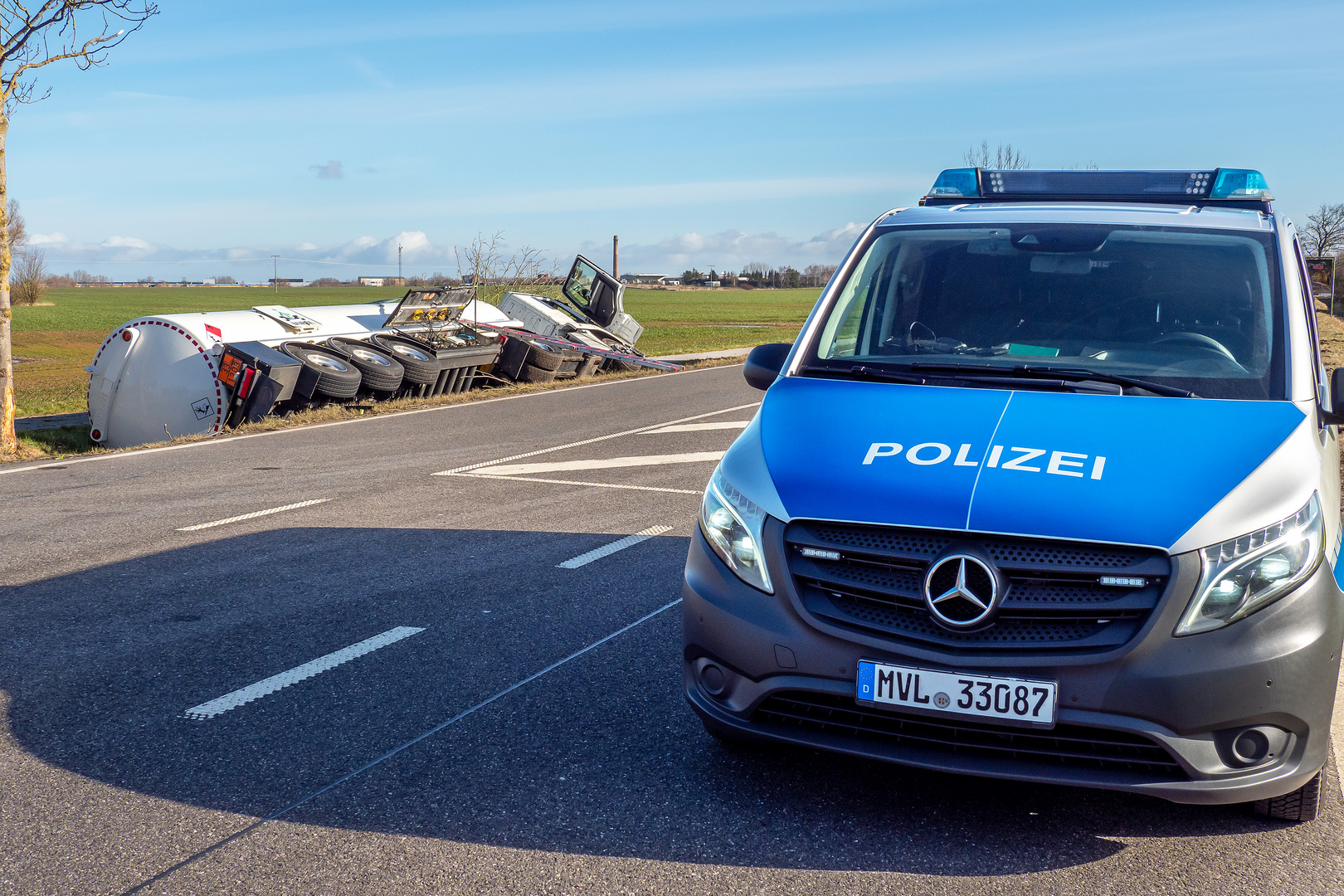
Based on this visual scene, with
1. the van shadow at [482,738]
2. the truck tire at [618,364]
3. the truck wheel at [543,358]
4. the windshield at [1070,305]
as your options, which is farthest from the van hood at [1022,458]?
the truck tire at [618,364]

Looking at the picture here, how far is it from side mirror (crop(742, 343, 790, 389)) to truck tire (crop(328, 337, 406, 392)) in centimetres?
1290

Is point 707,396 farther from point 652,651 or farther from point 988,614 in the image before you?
point 988,614

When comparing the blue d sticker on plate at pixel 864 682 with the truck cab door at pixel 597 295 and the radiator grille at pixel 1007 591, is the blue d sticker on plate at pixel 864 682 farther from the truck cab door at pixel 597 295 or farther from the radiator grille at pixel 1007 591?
the truck cab door at pixel 597 295

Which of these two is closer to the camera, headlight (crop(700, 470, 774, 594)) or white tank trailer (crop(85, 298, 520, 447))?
headlight (crop(700, 470, 774, 594))

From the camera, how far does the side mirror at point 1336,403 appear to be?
365cm

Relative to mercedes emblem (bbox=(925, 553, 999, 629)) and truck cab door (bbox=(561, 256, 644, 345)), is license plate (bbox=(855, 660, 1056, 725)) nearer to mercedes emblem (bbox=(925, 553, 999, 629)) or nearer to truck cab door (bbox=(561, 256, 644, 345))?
mercedes emblem (bbox=(925, 553, 999, 629))

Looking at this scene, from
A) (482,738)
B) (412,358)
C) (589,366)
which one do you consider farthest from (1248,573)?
(589,366)

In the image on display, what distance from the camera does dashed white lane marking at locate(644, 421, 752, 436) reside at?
13.5 metres

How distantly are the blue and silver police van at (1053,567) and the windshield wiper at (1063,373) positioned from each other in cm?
1

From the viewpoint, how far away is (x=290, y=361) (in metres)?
15.4

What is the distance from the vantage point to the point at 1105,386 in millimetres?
3822

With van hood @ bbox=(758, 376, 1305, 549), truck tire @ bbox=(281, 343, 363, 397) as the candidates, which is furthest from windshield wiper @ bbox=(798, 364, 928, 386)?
truck tire @ bbox=(281, 343, 363, 397)

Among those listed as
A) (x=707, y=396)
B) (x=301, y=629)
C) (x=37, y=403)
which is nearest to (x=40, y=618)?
(x=301, y=629)

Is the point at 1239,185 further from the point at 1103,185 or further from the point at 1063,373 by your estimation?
the point at 1063,373
